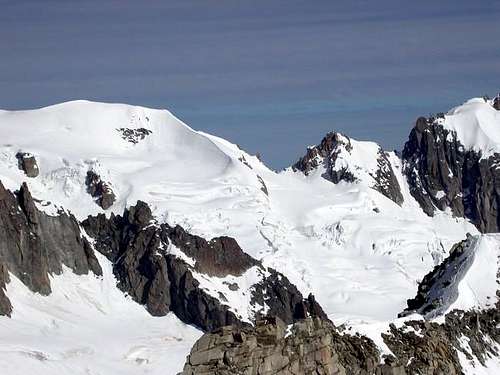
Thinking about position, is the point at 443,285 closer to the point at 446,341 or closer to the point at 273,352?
the point at 446,341

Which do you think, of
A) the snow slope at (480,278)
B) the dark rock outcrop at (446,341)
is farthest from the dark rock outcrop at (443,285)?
the dark rock outcrop at (446,341)

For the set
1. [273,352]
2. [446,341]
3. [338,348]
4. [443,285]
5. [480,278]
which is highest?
[443,285]

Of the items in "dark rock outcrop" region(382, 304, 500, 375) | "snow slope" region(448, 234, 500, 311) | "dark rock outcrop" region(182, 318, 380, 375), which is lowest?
"dark rock outcrop" region(182, 318, 380, 375)

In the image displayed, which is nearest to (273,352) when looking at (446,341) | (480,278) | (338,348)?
(338,348)

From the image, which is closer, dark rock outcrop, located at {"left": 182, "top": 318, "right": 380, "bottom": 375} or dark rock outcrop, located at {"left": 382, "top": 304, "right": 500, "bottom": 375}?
dark rock outcrop, located at {"left": 182, "top": 318, "right": 380, "bottom": 375}

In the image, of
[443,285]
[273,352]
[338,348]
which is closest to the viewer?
[273,352]

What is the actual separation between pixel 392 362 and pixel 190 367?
2641 centimetres

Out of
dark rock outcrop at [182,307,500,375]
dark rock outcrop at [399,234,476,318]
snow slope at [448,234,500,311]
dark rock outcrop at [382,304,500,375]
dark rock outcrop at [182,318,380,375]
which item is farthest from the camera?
dark rock outcrop at [399,234,476,318]

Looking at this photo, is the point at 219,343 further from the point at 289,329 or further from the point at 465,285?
the point at 465,285

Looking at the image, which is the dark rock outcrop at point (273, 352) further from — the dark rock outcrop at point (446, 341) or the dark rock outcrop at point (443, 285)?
the dark rock outcrop at point (443, 285)

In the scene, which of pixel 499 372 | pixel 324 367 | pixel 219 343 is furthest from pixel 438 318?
pixel 219 343

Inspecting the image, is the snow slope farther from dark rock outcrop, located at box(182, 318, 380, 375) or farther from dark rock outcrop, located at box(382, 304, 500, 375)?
dark rock outcrop, located at box(182, 318, 380, 375)

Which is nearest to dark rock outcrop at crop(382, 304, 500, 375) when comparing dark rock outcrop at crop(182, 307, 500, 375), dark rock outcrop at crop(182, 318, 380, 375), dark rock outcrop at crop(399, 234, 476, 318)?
dark rock outcrop at crop(182, 307, 500, 375)

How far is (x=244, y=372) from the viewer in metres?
80.9
